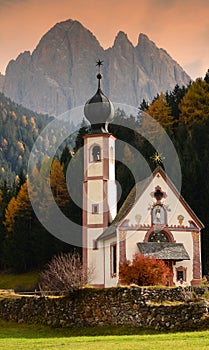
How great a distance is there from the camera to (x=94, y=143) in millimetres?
51562

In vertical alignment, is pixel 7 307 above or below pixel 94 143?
below

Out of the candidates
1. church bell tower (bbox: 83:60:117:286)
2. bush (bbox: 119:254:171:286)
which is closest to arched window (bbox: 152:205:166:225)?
church bell tower (bbox: 83:60:117:286)

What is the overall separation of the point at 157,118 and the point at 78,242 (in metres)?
22.7

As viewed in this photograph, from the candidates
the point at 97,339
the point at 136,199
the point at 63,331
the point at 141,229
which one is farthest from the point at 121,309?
the point at 136,199

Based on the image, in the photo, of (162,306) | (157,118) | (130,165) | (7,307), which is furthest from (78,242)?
(162,306)

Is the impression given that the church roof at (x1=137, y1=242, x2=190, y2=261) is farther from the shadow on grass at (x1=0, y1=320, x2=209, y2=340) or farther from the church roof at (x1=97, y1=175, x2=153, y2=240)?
the shadow on grass at (x1=0, y1=320, x2=209, y2=340)

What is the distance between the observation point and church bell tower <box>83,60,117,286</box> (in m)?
49.2

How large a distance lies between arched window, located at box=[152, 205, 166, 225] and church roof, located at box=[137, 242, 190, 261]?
1.54 meters

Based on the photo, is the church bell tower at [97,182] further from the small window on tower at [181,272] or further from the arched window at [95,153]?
the small window on tower at [181,272]

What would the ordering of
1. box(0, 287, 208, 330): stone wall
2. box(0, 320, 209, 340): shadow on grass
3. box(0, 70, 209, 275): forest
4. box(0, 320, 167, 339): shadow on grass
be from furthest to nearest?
box(0, 70, 209, 275): forest, box(0, 320, 167, 339): shadow on grass, box(0, 320, 209, 340): shadow on grass, box(0, 287, 208, 330): stone wall

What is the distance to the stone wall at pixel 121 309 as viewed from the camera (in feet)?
71.3

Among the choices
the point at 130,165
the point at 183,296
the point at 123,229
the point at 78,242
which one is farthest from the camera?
the point at 130,165

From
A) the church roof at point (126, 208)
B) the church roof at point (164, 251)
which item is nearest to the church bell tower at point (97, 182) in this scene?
the church roof at point (126, 208)

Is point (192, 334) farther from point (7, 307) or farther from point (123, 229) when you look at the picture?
point (123, 229)
